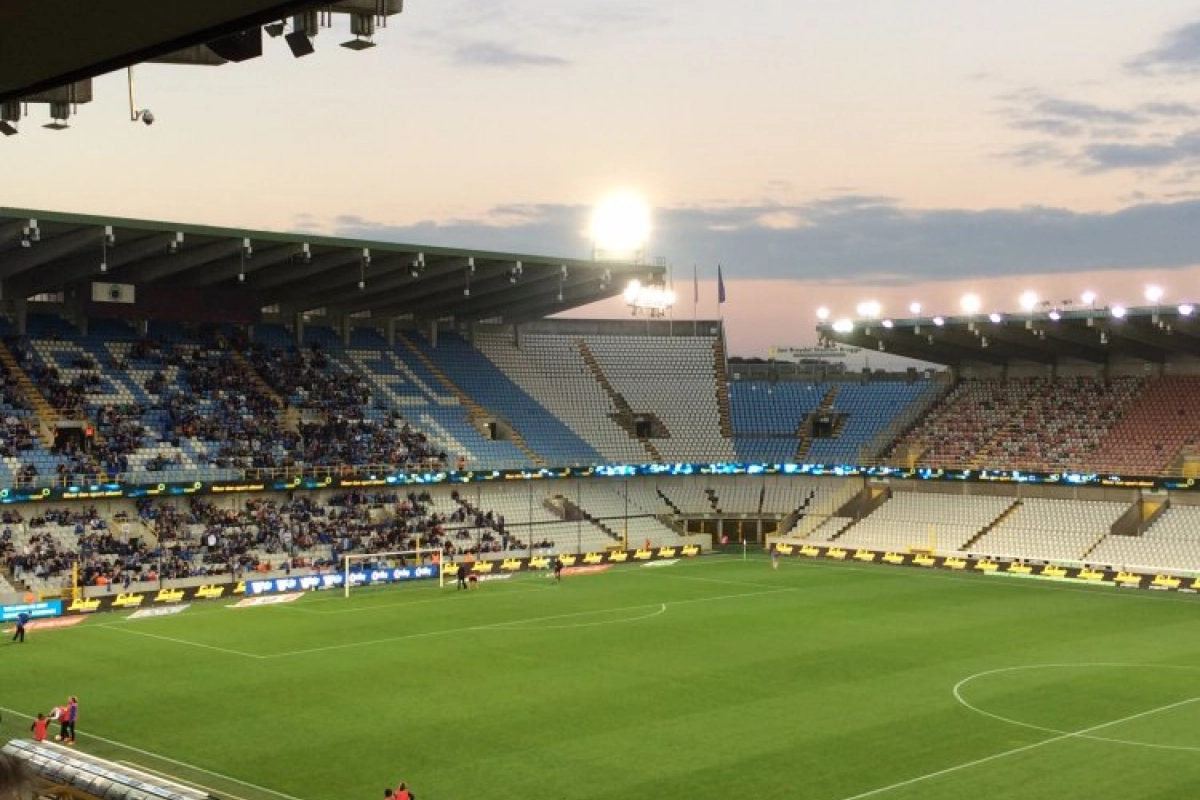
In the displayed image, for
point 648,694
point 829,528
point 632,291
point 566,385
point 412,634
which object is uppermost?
point 632,291

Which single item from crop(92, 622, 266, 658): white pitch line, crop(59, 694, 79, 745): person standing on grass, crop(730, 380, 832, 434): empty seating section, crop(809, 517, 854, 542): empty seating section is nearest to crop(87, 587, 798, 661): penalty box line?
crop(92, 622, 266, 658): white pitch line

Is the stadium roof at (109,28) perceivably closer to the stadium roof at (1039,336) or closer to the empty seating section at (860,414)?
the stadium roof at (1039,336)

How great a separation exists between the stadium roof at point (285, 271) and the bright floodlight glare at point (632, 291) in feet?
1.80

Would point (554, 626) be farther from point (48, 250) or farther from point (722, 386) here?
point (722, 386)

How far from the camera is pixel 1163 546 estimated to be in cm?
6588

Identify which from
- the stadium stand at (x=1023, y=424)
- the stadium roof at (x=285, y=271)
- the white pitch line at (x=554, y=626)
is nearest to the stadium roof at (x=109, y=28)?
the white pitch line at (x=554, y=626)

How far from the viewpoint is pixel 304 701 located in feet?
124

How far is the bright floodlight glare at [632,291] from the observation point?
82.1 metres

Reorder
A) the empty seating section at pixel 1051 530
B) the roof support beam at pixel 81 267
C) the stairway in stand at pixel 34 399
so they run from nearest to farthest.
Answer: the roof support beam at pixel 81 267, the stairway in stand at pixel 34 399, the empty seating section at pixel 1051 530

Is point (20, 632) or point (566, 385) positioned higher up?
point (566, 385)

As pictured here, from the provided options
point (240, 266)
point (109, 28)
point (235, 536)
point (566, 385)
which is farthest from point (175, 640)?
point (566, 385)

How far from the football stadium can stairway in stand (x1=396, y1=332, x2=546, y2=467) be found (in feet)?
0.99

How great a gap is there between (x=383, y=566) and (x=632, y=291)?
24351mm

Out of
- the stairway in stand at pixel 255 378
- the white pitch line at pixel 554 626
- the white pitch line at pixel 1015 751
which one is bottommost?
the white pitch line at pixel 1015 751
